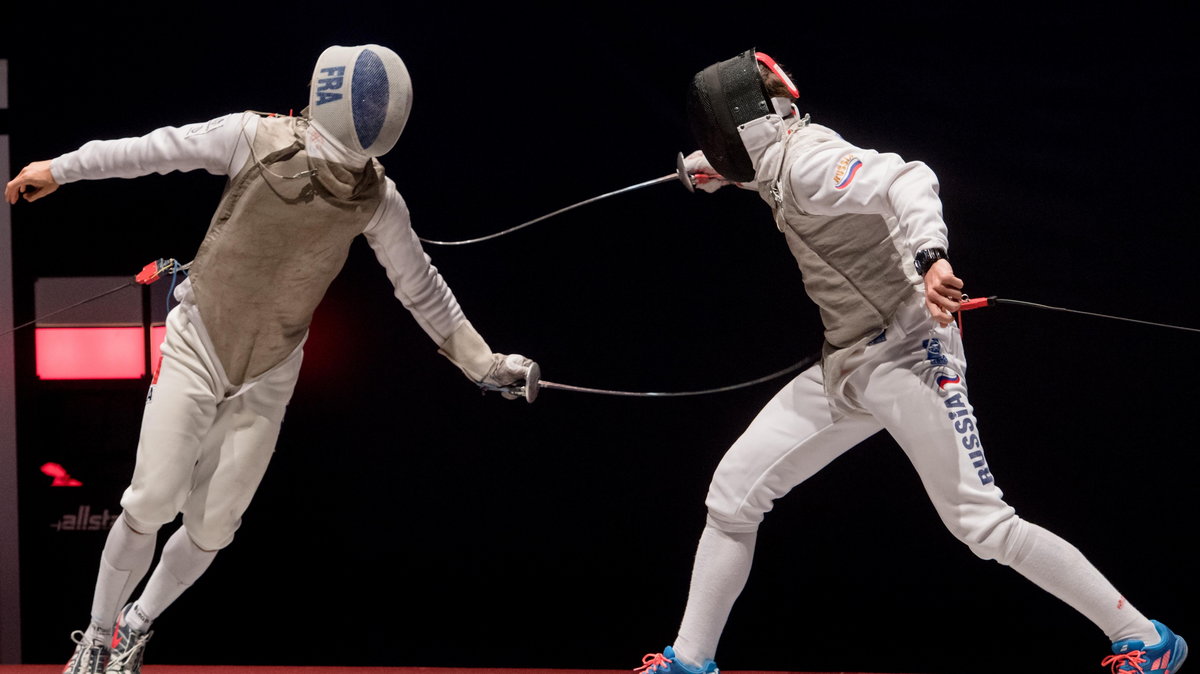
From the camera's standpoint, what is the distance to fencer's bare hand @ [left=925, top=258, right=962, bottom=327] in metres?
1.72

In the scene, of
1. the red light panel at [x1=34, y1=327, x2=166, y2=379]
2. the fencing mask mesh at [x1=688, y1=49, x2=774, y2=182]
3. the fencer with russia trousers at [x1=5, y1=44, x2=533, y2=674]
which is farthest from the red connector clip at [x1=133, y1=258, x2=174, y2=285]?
the fencing mask mesh at [x1=688, y1=49, x2=774, y2=182]

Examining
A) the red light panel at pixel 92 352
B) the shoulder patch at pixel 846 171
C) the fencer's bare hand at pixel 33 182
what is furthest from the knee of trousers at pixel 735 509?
the red light panel at pixel 92 352

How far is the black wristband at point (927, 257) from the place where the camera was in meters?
1.74

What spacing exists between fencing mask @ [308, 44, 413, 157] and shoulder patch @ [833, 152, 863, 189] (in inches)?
32.1

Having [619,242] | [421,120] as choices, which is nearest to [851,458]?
[619,242]

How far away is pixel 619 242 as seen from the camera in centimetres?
280

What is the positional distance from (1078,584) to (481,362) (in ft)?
3.99

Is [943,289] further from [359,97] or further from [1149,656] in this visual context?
[359,97]

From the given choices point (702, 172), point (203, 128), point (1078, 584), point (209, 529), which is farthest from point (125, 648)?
point (1078, 584)

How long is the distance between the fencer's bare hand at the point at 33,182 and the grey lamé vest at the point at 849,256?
134 centimetres

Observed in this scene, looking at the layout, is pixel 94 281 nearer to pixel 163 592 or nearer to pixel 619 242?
pixel 163 592

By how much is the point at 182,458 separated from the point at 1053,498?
6.65 feet

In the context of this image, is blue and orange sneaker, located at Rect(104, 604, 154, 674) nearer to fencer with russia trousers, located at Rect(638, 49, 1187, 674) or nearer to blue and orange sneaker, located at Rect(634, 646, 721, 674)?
blue and orange sneaker, located at Rect(634, 646, 721, 674)

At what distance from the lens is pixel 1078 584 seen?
6.64 ft
